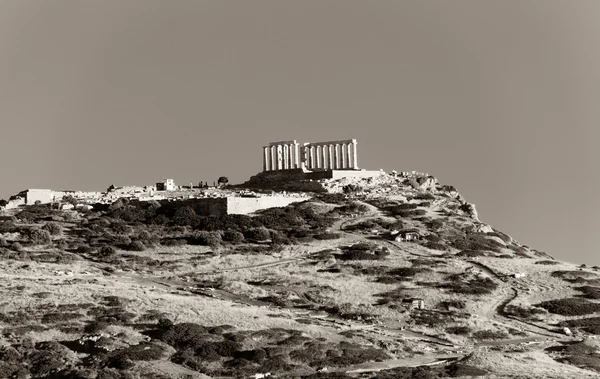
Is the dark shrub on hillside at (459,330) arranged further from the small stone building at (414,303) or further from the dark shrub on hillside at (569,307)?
the dark shrub on hillside at (569,307)

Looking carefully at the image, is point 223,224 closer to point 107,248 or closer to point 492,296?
point 107,248

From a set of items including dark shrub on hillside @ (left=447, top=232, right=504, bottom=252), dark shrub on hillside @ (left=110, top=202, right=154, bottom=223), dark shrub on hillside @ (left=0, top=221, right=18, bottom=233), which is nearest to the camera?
dark shrub on hillside @ (left=0, top=221, right=18, bottom=233)

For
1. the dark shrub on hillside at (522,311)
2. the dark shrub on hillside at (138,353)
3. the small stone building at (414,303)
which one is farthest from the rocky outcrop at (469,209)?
the dark shrub on hillside at (138,353)

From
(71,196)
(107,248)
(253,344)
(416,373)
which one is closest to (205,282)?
(107,248)

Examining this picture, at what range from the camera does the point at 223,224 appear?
3947 inches

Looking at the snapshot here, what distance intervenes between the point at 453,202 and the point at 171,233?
37.7m

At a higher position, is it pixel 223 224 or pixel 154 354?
pixel 223 224

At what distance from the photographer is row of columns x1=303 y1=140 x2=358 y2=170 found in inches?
Result: 5118

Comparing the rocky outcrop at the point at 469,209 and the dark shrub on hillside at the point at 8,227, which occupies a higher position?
the rocky outcrop at the point at 469,209

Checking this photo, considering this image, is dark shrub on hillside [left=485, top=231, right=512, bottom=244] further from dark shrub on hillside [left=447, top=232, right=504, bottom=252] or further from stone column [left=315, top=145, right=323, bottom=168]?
stone column [left=315, top=145, right=323, bottom=168]

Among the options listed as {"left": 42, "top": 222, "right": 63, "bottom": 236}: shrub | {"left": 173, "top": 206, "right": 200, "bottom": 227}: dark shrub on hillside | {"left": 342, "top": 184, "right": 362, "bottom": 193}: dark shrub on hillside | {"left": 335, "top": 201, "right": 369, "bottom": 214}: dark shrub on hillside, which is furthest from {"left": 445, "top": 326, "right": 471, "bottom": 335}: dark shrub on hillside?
{"left": 342, "top": 184, "right": 362, "bottom": 193}: dark shrub on hillside

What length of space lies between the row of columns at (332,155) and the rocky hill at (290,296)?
46.8 ft

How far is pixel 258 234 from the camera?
316 feet

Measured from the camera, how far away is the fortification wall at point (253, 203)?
105319mm
